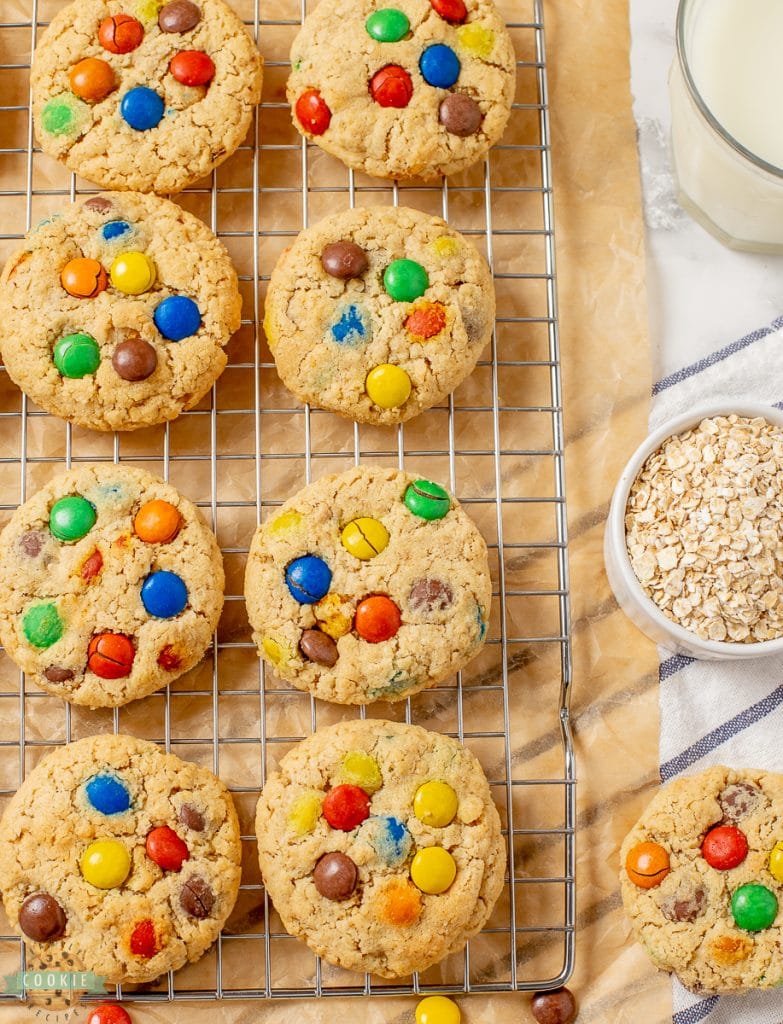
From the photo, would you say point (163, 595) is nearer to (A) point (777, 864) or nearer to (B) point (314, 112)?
(B) point (314, 112)

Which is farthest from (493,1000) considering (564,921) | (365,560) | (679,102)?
(679,102)

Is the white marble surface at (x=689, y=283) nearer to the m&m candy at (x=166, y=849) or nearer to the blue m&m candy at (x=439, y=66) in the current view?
the blue m&m candy at (x=439, y=66)

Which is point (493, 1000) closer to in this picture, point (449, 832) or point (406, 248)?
point (449, 832)

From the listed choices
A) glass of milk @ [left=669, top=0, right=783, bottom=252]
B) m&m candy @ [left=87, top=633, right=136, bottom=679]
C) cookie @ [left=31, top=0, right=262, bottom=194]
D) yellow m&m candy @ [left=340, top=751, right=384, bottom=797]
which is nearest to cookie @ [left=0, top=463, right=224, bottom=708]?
m&m candy @ [left=87, top=633, right=136, bottom=679]

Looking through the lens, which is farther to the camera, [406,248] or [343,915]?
[406,248]

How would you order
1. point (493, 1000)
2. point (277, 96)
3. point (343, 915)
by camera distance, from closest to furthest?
1. point (343, 915)
2. point (493, 1000)
3. point (277, 96)

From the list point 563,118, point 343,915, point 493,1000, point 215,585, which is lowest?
point 493,1000

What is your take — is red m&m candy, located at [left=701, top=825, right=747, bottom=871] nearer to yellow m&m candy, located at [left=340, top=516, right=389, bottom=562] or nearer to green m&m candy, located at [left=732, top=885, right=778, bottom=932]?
green m&m candy, located at [left=732, top=885, right=778, bottom=932]
